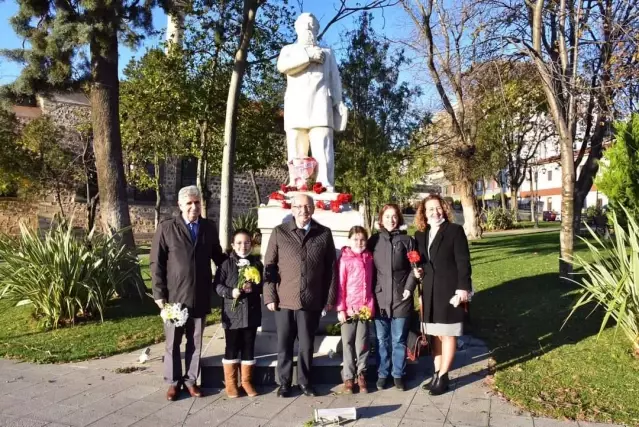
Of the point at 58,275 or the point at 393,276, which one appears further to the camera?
the point at 58,275

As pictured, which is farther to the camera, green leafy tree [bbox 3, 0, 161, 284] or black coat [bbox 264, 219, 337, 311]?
green leafy tree [bbox 3, 0, 161, 284]

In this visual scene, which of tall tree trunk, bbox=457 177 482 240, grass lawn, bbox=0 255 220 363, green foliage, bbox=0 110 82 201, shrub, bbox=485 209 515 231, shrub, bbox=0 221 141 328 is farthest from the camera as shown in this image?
shrub, bbox=485 209 515 231

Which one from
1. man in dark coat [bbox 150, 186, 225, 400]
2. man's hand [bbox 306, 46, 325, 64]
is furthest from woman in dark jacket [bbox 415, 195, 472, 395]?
man's hand [bbox 306, 46, 325, 64]

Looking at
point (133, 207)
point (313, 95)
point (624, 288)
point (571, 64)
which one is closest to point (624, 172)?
point (571, 64)

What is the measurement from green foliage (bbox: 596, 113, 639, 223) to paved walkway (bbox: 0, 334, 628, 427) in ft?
18.0

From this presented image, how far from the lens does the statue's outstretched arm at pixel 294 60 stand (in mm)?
5355

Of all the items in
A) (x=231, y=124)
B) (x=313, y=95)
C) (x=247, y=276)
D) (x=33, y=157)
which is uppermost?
(x=33, y=157)

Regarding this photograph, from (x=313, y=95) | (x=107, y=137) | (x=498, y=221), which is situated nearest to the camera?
(x=313, y=95)

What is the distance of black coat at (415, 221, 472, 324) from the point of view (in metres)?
3.88

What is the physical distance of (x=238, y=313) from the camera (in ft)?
12.8

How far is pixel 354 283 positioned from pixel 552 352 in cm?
233

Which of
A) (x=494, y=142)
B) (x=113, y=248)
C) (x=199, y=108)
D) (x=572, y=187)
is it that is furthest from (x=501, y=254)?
(x=494, y=142)

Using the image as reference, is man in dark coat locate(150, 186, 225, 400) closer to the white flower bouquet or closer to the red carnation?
the white flower bouquet

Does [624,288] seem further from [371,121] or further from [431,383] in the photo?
[371,121]
